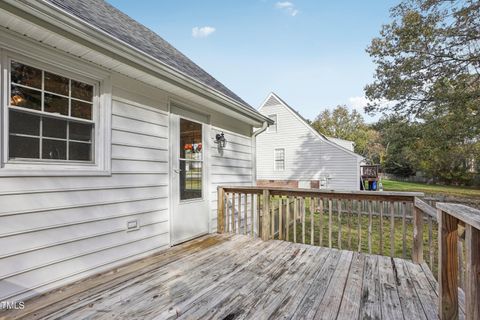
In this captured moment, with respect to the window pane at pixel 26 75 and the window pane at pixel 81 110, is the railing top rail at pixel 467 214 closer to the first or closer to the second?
the window pane at pixel 81 110

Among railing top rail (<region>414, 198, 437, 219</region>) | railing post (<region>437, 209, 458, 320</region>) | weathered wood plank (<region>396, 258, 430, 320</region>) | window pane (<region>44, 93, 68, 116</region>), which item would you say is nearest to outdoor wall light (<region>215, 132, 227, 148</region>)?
window pane (<region>44, 93, 68, 116</region>)

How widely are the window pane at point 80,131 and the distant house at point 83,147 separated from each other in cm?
1

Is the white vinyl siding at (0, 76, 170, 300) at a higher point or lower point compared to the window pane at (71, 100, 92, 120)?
lower

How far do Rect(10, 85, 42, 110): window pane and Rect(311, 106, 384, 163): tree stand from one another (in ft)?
97.7

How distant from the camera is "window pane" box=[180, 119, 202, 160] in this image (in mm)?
3848

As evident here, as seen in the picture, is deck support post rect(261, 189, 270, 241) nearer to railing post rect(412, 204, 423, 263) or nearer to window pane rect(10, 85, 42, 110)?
railing post rect(412, 204, 423, 263)

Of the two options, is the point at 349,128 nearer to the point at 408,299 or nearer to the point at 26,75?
the point at 408,299

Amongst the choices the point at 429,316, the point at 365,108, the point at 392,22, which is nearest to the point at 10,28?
the point at 429,316

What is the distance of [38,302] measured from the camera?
6.91 ft

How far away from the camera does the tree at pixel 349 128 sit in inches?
1169

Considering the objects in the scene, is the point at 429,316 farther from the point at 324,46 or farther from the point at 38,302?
the point at 324,46

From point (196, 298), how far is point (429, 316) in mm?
1858

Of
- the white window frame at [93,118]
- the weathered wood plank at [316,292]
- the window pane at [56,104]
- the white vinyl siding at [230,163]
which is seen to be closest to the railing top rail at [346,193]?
the white vinyl siding at [230,163]

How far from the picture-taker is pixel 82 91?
8.58 ft
